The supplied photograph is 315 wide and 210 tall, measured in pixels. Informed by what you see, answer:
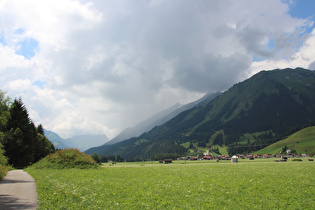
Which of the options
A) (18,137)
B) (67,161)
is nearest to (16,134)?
(18,137)

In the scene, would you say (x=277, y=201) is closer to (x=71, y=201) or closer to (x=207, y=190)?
(x=207, y=190)

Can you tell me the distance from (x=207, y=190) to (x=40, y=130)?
416ft

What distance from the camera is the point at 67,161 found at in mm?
46344

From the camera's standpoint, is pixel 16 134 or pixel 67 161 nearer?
pixel 67 161

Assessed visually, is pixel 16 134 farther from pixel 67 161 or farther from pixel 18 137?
pixel 67 161

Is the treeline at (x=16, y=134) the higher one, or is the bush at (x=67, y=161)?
the treeline at (x=16, y=134)

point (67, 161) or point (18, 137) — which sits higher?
point (18, 137)

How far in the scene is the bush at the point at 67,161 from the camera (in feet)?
149

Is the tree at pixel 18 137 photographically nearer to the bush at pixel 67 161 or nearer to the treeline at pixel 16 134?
the treeline at pixel 16 134

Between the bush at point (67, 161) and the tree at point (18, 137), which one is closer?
the bush at point (67, 161)

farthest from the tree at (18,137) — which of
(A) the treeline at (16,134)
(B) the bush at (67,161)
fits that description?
(B) the bush at (67,161)

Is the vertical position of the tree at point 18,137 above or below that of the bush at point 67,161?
above

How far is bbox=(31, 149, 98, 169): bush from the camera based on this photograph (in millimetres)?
45344

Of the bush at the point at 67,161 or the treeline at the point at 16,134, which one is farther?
the treeline at the point at 16,134
